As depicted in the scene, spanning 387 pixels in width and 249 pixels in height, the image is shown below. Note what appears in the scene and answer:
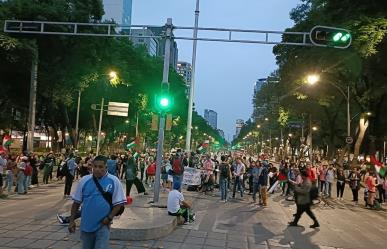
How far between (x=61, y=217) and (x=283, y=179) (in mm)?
14817

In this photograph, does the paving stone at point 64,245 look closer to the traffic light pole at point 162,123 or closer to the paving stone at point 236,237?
the paving stone at point 236,237

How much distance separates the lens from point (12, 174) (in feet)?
63.7

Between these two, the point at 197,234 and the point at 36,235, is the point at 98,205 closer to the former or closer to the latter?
the point at 36,235

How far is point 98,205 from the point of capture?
573 centimetres

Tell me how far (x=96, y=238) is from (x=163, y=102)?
31.3ft

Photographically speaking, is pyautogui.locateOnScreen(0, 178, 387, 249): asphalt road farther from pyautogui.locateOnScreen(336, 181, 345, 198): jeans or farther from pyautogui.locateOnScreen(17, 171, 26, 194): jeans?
pyautogui.locateOnScreen(336, 181, 345, 198): jeans

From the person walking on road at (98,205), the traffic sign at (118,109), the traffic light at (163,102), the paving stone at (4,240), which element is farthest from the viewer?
the traffic sign at (118,109)

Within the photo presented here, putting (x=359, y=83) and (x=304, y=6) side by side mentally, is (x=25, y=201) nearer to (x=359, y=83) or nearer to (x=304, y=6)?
(x=359, y=83)

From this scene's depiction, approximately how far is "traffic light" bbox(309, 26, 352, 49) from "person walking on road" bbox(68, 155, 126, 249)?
35.4ft

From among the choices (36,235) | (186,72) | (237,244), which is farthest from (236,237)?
(186,72)

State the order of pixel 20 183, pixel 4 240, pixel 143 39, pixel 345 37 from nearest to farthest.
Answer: pixel 4 240
pixel 345 37
pixel 20 183
pixel 143 39

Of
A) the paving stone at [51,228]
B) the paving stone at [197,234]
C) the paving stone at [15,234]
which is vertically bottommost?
the paving stone at [197,234]

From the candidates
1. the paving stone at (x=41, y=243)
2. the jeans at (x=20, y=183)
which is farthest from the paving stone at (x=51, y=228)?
the jeans at (x=20, y=183)

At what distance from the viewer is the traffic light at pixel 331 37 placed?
14.7 meters
